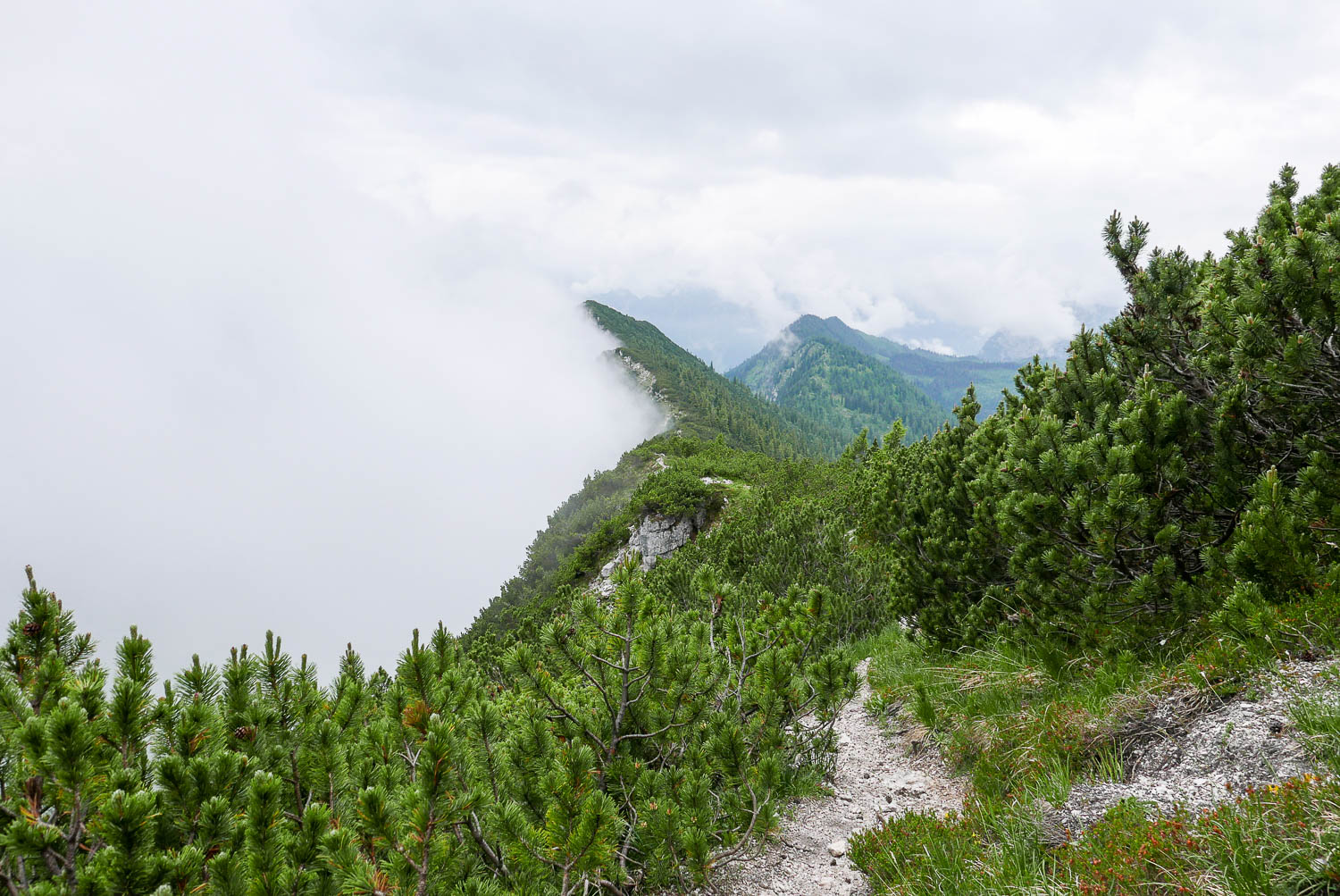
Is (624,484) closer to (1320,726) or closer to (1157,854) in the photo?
(1320,726)

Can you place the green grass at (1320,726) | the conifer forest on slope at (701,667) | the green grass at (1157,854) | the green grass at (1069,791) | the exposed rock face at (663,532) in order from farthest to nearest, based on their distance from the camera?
the exposed rock face at (663,532) < the green grass at (1320,726) < the green grass at (1069,791) < the green grass at (1157,854) < the conifer forest on slope at (701,667)

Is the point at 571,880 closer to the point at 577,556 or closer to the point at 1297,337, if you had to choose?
the point at 1297,337

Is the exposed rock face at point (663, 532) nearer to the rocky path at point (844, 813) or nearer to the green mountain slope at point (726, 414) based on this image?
the rocky path at point (844, 813)

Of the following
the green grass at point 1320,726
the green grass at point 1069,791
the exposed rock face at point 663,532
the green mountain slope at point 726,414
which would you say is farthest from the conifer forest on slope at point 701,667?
the green mountain slope at point 726,414

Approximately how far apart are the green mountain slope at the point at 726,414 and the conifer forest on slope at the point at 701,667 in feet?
278

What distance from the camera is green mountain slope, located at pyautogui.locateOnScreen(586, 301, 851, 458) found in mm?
105000

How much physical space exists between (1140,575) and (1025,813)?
203 centimetres

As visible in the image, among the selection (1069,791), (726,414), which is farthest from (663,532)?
(726,414)

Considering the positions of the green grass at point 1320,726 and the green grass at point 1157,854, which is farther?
the green grass at point 1320,726

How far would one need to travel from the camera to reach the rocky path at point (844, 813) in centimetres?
423

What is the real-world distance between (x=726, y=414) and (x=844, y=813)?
110704 millimetres

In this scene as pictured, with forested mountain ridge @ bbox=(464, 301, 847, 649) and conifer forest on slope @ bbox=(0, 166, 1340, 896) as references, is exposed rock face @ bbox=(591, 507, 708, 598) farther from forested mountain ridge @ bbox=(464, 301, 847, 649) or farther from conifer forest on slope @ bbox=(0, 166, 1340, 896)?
conifer forest on slope @ bbox=(0, 166, 1340, 896)

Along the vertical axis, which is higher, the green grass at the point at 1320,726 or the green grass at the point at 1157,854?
the green grass at the point at 1320,726

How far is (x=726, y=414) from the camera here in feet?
378
